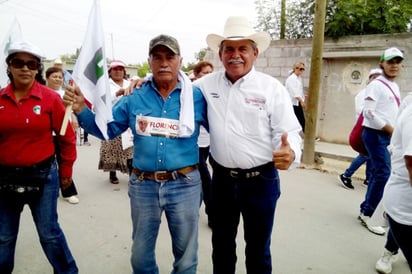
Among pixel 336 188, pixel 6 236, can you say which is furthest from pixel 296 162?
pixel 336 188

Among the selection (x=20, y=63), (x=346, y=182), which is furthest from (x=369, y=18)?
(x=20, y=63)

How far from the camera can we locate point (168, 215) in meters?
2.24

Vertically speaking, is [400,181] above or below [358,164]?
above

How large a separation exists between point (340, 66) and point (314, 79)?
6.82 ft

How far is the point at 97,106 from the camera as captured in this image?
6.85 ft

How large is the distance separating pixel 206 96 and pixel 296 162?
2.67ft

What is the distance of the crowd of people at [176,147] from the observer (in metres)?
2.13

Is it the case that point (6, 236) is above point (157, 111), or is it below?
below

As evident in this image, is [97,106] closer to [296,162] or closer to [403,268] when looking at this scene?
[296,162]

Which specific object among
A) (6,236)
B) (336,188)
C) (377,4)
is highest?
(377,4)

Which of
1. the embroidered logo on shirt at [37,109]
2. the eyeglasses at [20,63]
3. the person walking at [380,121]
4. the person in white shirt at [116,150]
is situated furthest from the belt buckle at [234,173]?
the person in white shirt at [116,150]

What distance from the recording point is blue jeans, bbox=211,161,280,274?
2301mm

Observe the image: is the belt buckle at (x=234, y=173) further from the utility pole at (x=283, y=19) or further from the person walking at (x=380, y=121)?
the utility pole at (x=283, y=19)

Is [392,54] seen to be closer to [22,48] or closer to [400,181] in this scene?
[400,181]
